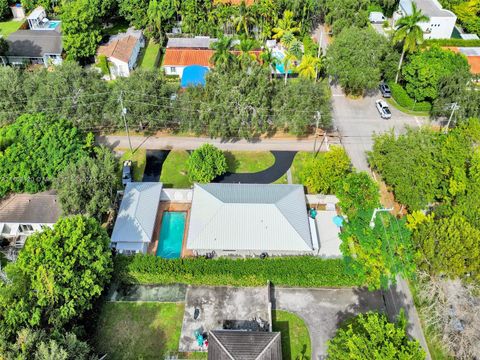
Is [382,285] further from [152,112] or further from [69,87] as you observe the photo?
[69,87]

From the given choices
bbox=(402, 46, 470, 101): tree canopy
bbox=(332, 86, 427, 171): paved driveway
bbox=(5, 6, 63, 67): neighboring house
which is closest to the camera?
bbox=(332, 86, 427, 171): paved driveway

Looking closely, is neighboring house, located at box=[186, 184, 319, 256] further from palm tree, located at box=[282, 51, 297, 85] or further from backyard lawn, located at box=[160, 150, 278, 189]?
palm tree, located at box=[282, 51, 297, 85]

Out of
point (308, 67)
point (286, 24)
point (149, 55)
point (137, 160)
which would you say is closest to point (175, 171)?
point (137, 160)

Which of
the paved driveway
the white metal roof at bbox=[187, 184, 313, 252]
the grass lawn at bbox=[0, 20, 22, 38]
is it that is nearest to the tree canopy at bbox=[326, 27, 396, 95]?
the paved driveway

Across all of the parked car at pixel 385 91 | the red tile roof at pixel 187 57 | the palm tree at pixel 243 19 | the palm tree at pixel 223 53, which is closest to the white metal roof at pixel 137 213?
the palm tree at pixel 223 53

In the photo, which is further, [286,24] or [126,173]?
[286,24]

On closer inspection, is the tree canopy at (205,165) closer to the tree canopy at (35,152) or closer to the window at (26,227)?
the tree canopy at (35,152)

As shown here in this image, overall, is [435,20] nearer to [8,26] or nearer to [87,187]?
[87,187]
